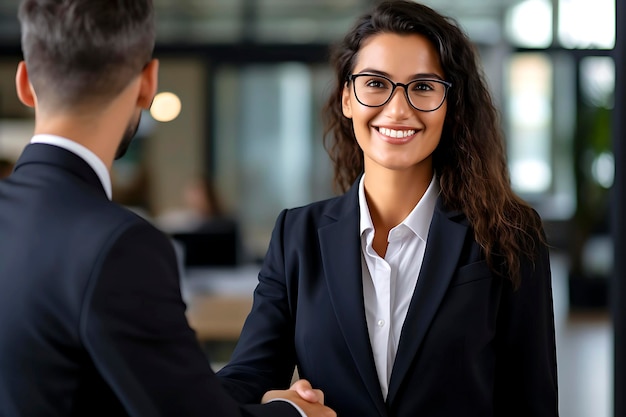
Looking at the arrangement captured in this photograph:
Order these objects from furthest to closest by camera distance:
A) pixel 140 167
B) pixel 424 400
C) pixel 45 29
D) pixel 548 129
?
pixel 548 129 → pixel 140 167 → pixel 424 400 → pixel 45 29

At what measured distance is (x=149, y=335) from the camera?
1.30 metres

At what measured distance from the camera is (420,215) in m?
1.93

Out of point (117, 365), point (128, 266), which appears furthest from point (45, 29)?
point (117, 365)

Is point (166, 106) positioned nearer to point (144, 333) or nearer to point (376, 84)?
point (376, 84)

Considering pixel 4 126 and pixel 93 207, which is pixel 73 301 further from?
pixel 4 126

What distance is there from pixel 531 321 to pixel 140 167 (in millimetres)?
9698

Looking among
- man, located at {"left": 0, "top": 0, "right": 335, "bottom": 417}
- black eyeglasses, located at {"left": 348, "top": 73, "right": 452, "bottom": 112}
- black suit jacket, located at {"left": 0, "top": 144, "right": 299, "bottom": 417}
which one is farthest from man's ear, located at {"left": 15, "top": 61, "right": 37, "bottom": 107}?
black eyeglasses, located at {"left": 348, "top": 73, "right": 452, "bottom": 112}

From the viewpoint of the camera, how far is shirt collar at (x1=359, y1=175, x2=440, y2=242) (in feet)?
6.30

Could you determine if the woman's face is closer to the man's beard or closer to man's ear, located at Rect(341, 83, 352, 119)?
man's ear, located at Rect(341, 83, 352, 119)

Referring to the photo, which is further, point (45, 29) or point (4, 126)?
point (4, 126)

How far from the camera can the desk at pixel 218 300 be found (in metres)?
4.75

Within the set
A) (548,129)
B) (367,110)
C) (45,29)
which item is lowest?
(548,129)

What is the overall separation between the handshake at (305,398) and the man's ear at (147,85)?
0.64m

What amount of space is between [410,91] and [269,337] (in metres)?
0.60
